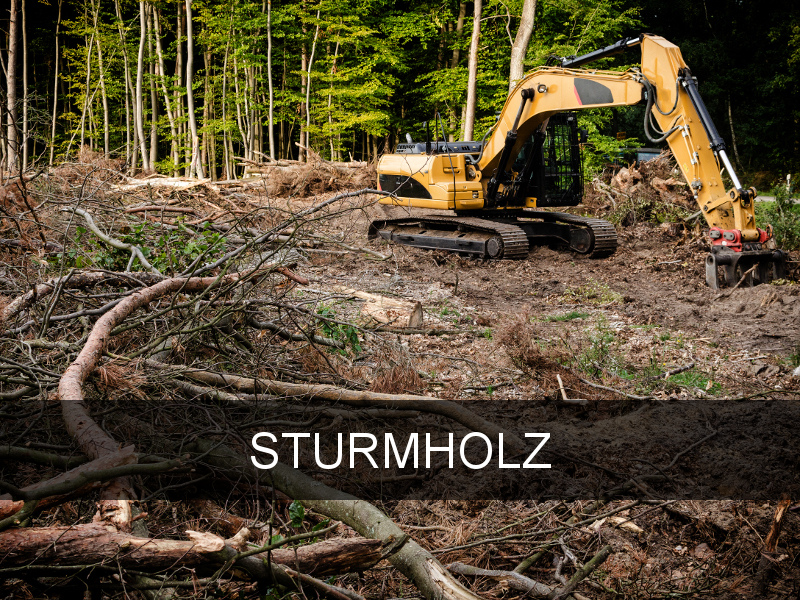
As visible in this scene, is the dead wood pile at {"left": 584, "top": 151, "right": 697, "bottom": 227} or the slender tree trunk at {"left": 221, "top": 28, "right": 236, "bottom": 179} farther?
the slender tree trunk at {"left": 221, "top": 28, "right": 236, "bottom": 179}

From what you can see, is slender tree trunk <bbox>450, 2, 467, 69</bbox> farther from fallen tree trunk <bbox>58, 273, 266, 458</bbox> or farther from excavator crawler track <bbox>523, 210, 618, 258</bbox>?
fallen tree trunk <bbox>58, 273, 266, 458</bbox>

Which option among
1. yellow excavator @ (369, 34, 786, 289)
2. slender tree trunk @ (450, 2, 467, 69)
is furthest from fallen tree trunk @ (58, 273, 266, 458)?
slender tree trunk @ (450, 2, 467, 69)

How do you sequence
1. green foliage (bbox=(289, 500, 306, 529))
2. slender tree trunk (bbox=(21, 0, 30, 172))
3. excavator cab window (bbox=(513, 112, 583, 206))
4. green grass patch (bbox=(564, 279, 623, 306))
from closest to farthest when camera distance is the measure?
green foliage (bbox=(289, 500, 306, 529)), slender tree trunk (bbox=(21, 0, 30, 172)), green grass patch (bbox=(564, 279, 623, 306)), excavator cab window (bbox=(513, 112, 583, 206))

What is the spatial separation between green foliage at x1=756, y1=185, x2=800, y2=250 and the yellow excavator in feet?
6.37

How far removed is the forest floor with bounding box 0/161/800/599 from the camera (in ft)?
10.2

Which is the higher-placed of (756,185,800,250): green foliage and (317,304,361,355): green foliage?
(756,185,800,250): green foliage

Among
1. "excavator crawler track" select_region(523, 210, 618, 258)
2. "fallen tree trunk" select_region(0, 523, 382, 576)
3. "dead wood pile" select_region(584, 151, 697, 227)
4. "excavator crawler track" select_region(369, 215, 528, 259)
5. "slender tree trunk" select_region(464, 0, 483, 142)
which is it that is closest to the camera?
"fallen tree trunk" select_region(0, 523, 382, 576)

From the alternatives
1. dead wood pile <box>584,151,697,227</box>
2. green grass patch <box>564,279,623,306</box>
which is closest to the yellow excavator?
green grass patch <box>564,279,623,306</box>

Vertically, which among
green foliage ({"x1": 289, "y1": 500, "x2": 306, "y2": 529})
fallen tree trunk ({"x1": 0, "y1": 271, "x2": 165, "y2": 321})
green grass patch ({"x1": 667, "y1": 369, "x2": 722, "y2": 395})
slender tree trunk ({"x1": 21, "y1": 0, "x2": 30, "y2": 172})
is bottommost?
green grass patch ({"x1": 667, "y1": 369, "x2": 722, "y2": 395})

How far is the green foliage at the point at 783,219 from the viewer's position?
10945mm

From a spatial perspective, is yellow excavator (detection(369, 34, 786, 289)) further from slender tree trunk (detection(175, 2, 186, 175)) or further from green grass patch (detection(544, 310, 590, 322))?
slender tree trunk (detection(175, 2, 186, 175))

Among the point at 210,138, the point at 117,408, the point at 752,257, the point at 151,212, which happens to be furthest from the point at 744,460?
the point at 210,138

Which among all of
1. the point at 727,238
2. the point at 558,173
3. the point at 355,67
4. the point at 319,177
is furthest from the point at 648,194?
the point at 355,67

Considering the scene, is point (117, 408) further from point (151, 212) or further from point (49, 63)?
point (49, 63)
